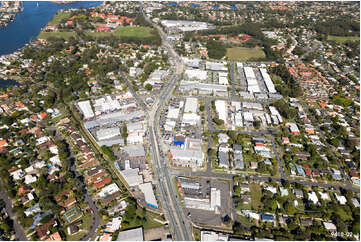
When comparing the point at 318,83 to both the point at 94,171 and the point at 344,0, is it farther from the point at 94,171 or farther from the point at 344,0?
the point at 344,0

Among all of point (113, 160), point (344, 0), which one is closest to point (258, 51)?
point (113, 160)

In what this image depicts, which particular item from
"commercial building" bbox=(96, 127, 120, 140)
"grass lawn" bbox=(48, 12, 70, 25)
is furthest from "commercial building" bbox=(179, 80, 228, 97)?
"grass lawn" bbox=(48, 12, 70, 25)

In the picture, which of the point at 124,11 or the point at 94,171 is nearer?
the point at 94,171

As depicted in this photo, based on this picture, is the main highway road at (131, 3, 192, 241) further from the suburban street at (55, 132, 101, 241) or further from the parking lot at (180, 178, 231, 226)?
the suburban street at (55, 132, 101, 241)

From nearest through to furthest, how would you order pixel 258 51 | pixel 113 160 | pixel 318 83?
pixel 113 160 → pixel 318 83 → pixel 258 51

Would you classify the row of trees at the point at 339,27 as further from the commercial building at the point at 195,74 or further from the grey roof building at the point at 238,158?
the grey roof building at the point at 238,158

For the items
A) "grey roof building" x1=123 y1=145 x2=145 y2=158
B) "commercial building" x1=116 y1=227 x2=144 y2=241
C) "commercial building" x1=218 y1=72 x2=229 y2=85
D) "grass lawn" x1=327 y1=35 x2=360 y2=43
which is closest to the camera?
"commercial building" x1=116 y1=227 x2=144 y2=241

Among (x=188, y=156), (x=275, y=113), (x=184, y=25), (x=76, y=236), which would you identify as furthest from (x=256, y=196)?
(x=184, y=25)
